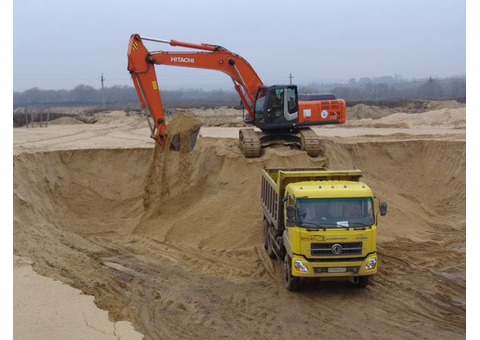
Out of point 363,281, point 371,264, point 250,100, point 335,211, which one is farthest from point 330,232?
point 250,100

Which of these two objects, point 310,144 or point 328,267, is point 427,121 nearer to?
point 310,144

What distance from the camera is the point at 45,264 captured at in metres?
14.1

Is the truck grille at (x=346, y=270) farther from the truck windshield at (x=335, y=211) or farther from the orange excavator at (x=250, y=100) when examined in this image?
the orange excavator at (x=250, y=100)

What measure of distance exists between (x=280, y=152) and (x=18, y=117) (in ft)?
98.7

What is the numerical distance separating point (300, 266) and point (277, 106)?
369 inches

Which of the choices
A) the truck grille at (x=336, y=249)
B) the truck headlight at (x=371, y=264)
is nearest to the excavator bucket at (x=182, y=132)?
the truck grille at (x=336, y=249)

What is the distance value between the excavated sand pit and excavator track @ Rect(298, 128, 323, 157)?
45 cm

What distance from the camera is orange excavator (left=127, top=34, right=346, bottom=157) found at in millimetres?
19438

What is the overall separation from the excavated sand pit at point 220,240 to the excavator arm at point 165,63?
1.73 metres

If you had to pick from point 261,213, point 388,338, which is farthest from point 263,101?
point 388,338

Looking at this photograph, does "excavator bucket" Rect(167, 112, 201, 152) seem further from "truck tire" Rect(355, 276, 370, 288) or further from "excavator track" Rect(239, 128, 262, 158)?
"truck tire" Rect(355, 276, 370, 288)

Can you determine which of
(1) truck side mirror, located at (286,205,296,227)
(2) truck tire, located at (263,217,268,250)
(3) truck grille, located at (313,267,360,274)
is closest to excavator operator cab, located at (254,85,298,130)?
(2) truck tire, located at (263,217,268,250)

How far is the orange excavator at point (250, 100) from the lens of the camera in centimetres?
1944

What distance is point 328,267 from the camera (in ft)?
42.6
